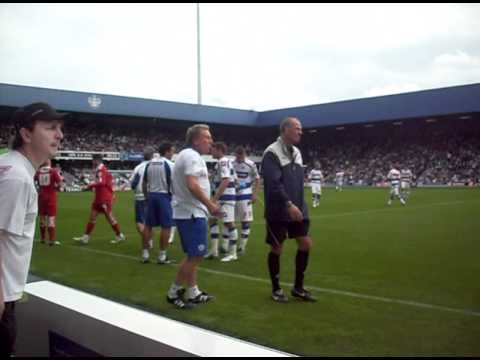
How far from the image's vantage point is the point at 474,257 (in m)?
8.27

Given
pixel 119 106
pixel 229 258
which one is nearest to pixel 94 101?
pixel 119 106

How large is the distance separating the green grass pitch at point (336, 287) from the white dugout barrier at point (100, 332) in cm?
191

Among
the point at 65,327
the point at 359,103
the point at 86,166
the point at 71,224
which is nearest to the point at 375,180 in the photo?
the point at 359,103

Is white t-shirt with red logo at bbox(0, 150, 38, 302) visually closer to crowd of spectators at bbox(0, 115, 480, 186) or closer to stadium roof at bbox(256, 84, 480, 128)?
stadium roof at bbox(256, 84, 480, 128)

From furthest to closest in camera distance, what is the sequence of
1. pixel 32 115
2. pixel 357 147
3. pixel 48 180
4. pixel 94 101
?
1. pixel 357 147
2. pixel 94 101
3. pixel 48 180
4. pixel 32 115

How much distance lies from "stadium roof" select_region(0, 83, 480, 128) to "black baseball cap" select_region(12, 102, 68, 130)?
1521 inches

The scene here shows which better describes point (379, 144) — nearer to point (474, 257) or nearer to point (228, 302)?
point (474, 257)

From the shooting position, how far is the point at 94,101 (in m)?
42.7

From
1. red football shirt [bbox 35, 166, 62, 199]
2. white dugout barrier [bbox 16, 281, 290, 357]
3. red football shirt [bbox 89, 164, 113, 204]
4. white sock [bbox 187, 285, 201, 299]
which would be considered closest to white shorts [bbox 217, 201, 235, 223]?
white sock [bbox 187, 285, 201, 299]

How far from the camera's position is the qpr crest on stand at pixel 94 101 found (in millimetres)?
42438

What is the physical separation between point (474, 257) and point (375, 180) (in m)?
38.5

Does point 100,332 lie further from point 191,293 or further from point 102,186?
point 102,186

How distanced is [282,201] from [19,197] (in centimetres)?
358

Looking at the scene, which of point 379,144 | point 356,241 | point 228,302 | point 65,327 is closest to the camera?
point 65,327
